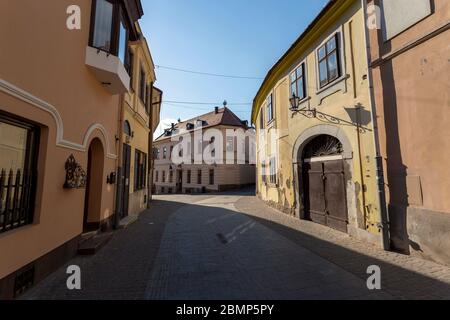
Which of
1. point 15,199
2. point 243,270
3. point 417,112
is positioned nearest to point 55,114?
point 15,199

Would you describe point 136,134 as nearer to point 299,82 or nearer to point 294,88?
point 294,88

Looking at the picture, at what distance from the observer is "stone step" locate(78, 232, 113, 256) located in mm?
5156

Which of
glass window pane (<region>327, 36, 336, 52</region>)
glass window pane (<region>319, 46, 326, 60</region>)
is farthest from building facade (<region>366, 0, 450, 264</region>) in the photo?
glass window pane (<region>319, 46, 326, 60</region>)

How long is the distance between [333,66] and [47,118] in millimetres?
7613

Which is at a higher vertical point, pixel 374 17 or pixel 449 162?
pixel 374 17

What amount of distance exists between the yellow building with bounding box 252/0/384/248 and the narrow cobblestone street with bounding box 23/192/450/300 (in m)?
1.28

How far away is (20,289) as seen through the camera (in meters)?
3.35

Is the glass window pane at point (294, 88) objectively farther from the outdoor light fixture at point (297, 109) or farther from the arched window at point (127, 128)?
the arched window at point (127, 128)

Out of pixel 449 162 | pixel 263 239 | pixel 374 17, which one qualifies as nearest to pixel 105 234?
pixel 263 239

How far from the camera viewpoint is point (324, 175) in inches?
327

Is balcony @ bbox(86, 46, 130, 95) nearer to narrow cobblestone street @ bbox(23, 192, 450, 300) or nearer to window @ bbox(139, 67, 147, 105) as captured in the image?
narrow cobblestone street @ bbox(23, 192, 450, 300)

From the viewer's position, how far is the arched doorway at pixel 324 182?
750cm
